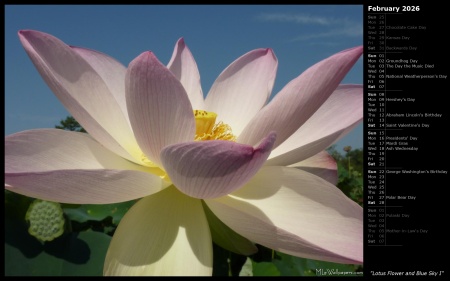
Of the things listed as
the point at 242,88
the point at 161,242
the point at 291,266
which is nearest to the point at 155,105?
the point at 161,242

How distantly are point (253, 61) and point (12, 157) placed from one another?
2.14ft

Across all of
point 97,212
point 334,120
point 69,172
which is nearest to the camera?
point 69,172

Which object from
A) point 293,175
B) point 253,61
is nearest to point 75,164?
point 293,175

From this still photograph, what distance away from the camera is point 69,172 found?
0.64m

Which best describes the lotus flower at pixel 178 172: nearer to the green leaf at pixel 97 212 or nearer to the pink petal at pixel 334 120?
the pink petal at pixel 334 120

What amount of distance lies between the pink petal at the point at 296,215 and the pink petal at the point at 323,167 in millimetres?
206

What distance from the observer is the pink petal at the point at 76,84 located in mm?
779

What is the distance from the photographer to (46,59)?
81 centimetres

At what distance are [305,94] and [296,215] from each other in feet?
0.70

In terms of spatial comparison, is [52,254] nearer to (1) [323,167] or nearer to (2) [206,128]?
(2) [206,128]

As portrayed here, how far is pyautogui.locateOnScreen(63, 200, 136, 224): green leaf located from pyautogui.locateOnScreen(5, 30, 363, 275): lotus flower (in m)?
0.21
